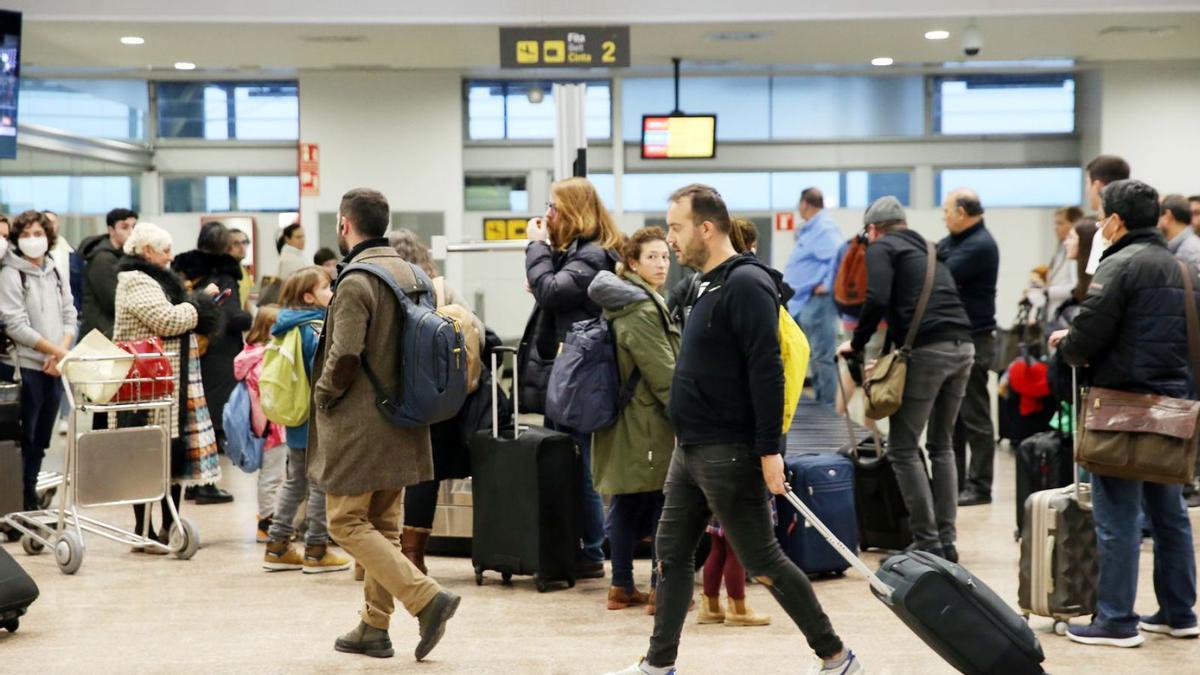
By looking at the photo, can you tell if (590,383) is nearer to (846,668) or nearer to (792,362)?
(792,362)

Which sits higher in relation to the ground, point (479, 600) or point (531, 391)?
point (531, 391)

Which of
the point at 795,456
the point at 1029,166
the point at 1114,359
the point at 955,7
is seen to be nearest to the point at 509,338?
the point at 795,456

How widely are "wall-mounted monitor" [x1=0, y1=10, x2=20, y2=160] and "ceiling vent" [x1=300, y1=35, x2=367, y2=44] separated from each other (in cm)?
231

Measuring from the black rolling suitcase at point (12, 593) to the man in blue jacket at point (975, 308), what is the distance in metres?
4.55

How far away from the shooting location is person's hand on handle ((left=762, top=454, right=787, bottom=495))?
4.11 metres

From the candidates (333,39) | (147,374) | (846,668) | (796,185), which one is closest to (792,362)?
(846,668)

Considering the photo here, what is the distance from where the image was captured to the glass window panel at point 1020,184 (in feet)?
48.8

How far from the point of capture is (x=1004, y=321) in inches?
552

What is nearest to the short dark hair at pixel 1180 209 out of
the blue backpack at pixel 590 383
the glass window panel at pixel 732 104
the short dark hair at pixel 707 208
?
the blue backpack at pixel 590 383

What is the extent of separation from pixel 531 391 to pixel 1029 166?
9990mm

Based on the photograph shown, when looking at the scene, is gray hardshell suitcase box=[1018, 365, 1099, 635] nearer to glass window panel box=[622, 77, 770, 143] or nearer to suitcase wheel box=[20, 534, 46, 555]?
suitcase wheel box=[20, 534, 46, 555]

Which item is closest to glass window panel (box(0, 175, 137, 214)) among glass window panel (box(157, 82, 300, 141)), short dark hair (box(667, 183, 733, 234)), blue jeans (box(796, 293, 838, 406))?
glass window panel (box(157, 82, 300, 141))

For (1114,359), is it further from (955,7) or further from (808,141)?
(808,141)

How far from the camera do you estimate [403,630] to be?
553 centimetres
